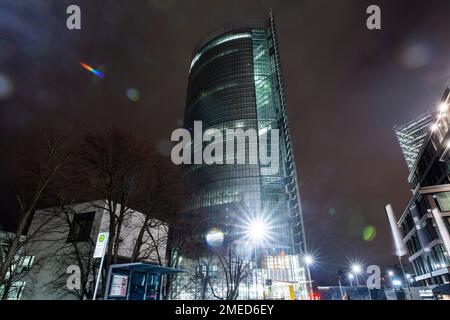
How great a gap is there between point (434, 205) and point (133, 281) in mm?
53887

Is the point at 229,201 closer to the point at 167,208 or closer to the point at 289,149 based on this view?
the point at 289,149

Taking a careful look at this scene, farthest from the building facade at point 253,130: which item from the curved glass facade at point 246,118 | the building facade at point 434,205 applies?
the building facade at point 434,205

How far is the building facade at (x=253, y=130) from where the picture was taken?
8994cm

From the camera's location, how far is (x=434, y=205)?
143 feet

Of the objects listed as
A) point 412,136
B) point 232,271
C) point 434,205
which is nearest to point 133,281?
A: point 232,271

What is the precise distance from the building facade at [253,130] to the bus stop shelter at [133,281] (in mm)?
60704

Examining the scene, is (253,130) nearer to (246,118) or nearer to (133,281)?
(246,118)

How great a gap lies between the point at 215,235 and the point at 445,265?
41039mm

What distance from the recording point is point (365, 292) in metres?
65.3

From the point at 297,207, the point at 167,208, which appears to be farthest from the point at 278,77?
the point at 167,208

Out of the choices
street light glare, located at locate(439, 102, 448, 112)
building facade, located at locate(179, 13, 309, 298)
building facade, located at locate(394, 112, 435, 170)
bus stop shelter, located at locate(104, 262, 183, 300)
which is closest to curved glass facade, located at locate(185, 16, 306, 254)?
building facade, located at locate(179, 13, 309, 298)

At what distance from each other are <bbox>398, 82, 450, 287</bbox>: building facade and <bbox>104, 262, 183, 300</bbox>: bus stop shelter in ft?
143

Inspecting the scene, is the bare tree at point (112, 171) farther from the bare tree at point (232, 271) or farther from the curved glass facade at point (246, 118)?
the curved glass facade at point (246, 118)

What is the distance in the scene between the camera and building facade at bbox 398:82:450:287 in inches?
1633
